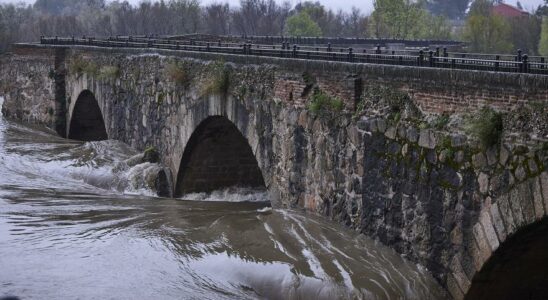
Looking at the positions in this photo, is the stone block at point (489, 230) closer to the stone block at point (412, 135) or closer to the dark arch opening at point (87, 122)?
the stone block at point (412, 135)

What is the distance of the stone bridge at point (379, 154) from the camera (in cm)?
1210

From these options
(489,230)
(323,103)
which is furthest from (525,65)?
(323,103)

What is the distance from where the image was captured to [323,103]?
1666cm

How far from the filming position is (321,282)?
14.5 m

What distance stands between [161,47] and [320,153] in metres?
12.7

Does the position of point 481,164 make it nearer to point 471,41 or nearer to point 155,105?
point 155,105

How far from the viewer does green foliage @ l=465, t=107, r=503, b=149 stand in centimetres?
1219

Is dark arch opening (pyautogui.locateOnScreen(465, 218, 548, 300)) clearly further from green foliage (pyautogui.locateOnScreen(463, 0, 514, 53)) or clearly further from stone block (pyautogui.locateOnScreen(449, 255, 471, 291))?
green foliage (pyautogui.locateOnScreen(463, 0, 514, 53))

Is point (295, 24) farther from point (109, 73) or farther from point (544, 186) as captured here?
point (544, 186)

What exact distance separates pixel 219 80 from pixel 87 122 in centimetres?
1583

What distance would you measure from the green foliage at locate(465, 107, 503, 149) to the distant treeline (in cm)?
4321

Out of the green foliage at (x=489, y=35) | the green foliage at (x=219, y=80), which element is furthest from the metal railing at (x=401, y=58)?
the green foliage at (x=489, y=35)

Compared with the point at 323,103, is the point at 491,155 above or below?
below

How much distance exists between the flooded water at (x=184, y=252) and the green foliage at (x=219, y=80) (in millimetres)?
3019
